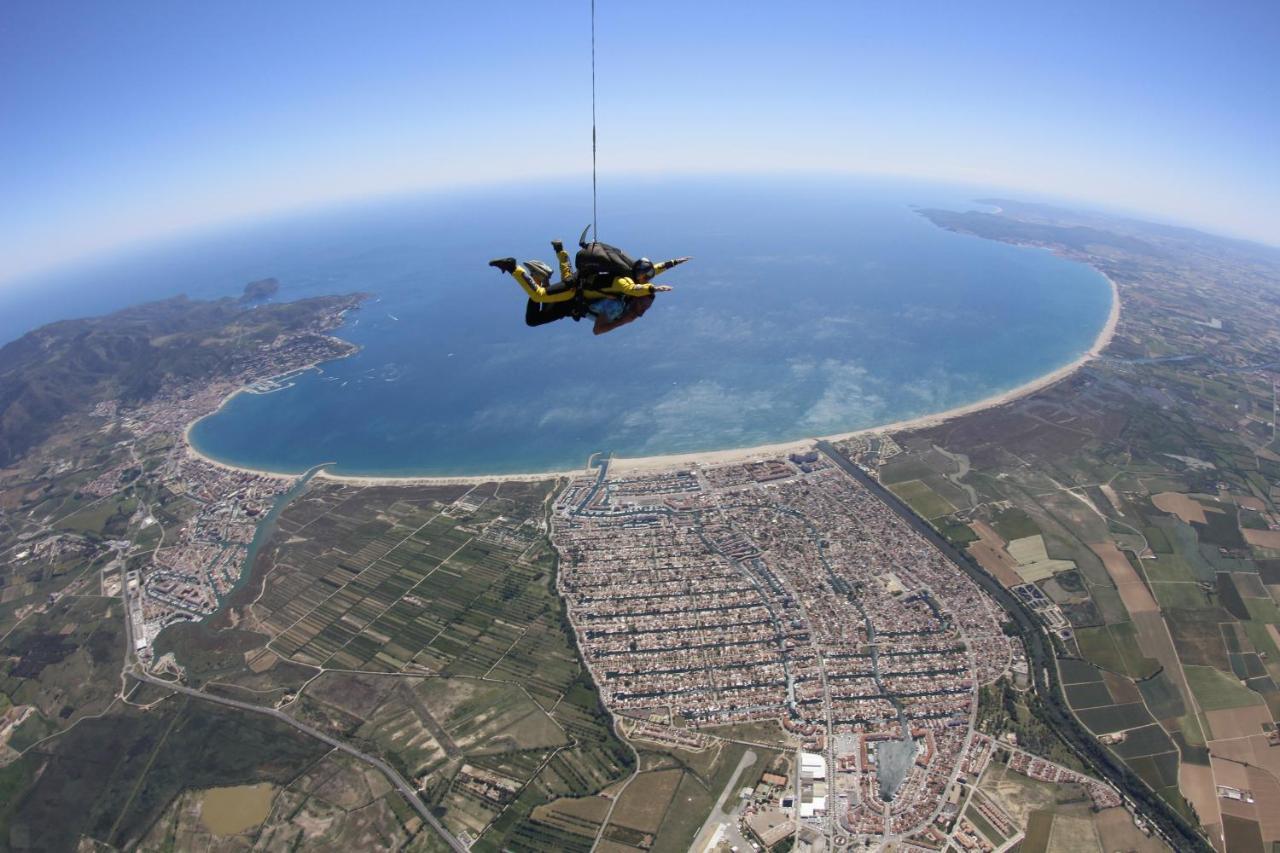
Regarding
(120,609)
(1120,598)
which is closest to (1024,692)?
(1120,598)

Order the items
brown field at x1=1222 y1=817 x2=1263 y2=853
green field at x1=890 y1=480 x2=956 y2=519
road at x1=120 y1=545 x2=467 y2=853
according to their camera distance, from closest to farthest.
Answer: brown field at x1=1222 y1=817 x2=1263 y2=853
road at x1=120 y1=545 x2=467 y2=853
green field at x1=890 y1=480 x2=956 y2=519

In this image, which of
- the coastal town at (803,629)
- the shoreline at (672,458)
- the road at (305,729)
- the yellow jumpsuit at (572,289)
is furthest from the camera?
the shoreline at (672,458)

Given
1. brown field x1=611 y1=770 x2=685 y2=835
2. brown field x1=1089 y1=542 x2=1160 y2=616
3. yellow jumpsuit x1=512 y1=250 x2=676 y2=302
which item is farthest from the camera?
brown field x1=1089 y1=542 x2=1160 y2=616

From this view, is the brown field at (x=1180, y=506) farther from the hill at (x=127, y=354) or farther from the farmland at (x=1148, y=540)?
the hill at (x=127, y=354)

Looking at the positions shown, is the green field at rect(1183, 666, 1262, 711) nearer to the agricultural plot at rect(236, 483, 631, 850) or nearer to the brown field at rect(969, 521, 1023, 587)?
the brown field at rect(969, 521, 1023, 587)

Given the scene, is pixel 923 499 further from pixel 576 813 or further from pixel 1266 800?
pixel 576 813

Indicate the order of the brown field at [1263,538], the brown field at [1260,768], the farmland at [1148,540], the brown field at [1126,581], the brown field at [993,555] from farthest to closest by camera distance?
the brown field at [1263,538] < the brown field at [993,555] < the brown field at [1126,581] < the farmland at [1148,540] < the brown field at [1260,768]

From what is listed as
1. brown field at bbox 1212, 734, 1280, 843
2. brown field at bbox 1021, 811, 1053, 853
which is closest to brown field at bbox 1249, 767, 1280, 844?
brown field at bbox 1212, 734, 1280, 843

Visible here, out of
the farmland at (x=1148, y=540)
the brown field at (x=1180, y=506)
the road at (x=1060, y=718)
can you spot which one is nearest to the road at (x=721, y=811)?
the farmland at (x=1148, y=540)
